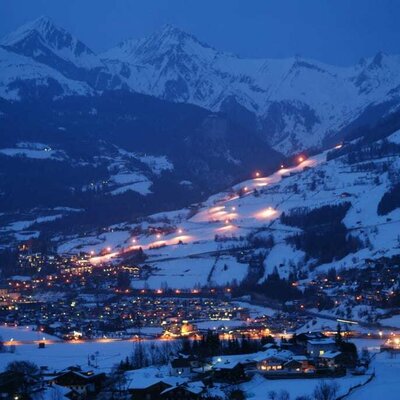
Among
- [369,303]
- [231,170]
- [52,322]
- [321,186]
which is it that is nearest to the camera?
[369,303]

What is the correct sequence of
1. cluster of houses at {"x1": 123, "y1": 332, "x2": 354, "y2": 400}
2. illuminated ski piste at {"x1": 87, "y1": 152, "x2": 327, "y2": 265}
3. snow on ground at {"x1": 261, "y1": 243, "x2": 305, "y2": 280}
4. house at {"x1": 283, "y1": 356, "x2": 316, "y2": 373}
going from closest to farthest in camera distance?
cluster of houses at {"x1": 123, "y1": 332, "x2": 354, "y2": 400} < house at {"x1": 283, "y1": 356, "x2": 316, "y2": 373} < snow on ground at {"x1": 261, "y1": 243, "x2": 305, "y2": 280} < illuminated ski piste at {"x1": 87, "y1": 152, "x2": 327, "y2": 265}

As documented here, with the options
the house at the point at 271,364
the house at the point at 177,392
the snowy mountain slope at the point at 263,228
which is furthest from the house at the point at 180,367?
the snowy mountain slope at the point at 263,228

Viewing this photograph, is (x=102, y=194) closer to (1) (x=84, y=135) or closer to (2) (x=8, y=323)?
(1) (x=84, y=135)

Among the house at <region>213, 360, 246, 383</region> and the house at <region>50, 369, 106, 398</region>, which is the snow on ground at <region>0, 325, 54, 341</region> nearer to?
the house at <region>50, 369, 106, 398</region>

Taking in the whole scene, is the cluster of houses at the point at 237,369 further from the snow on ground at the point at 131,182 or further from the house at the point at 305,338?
the snow on ground at the point at 131,182

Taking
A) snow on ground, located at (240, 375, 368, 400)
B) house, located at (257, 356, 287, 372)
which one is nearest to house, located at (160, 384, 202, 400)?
snow on ground, located at (240, 375, 368, 400)

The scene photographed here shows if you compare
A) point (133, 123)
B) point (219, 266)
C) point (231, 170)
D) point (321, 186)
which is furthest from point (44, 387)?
point (133, 123)
